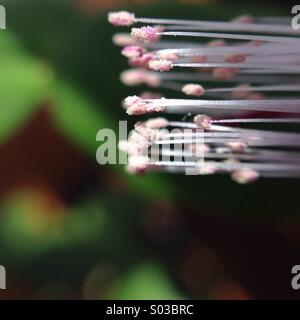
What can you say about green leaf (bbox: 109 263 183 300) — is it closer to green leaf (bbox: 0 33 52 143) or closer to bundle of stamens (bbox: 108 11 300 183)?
bundle of stamens (bbox: 108 11 300 183)

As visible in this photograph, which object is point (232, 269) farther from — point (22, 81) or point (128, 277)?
point (22, 81)

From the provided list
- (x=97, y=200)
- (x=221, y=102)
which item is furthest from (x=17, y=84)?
(x=221, y=102)

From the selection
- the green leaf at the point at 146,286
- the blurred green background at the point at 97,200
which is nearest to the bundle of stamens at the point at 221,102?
the blurred green background at the point at 97,200

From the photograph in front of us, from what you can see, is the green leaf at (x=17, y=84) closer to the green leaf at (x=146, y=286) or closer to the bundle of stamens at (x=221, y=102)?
the bundle of stamens at (x=221, y=102)

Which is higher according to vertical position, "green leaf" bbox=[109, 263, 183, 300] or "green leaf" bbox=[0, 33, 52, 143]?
"green leaf" bbox=[0, 33, 52, 143]

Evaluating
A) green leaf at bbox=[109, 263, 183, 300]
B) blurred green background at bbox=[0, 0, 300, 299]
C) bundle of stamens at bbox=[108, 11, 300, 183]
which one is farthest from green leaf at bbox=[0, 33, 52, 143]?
green leaf at bbox=[109, 263, 183, 300]

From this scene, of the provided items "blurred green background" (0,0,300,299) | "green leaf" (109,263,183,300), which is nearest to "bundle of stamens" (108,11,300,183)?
"blurred green background" (0,0,300,299)

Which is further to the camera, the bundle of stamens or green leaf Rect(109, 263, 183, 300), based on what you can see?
green leaf Rect(109, 263, 183, 300)
